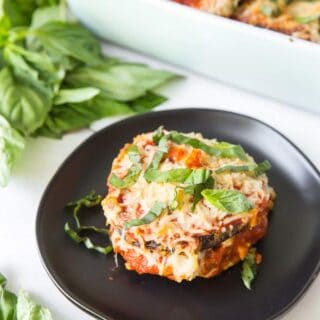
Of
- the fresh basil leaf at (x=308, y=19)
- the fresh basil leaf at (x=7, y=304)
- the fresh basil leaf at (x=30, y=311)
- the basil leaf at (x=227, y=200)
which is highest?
the fresh basil leaf at (x=308, y=19)

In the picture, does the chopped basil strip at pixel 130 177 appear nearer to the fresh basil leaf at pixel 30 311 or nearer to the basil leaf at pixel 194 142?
the basil leaf at pixel 194 142

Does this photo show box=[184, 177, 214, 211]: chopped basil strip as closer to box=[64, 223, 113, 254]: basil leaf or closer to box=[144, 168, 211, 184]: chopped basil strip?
box=[144, 168, 211, 184]: chopped basil strip

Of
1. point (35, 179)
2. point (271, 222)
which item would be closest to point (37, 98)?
point (35, 179)

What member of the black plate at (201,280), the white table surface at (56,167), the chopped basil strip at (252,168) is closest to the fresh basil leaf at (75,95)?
the white table surface at (56,167)

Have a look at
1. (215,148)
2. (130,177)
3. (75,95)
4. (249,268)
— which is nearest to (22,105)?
(75,95)

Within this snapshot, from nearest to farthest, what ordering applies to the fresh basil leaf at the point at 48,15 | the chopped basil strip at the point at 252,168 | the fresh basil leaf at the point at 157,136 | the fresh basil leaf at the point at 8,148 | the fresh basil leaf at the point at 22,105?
→ the chopped basil strip at the point at 252,168 → the fresh basil leaf at the point at 157,136 → the fresh basil leaf at the point at 8,148 → the fresh basil leaf at the point at 22,105 → the fresh basil leaf at the point at 48,15

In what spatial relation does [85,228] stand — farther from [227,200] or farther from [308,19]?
[308,19]

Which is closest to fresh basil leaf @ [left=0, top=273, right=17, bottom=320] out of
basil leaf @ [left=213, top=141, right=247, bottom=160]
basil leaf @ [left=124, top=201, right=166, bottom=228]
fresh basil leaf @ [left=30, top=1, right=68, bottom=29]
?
basil leaf @ [left=124, top=201, right=166, bottom=228]
